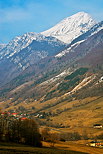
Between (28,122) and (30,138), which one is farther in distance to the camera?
(28,122)

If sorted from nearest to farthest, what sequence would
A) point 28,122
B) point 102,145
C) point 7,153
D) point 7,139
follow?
point 7,153, point 7,139, point 28,122, point 102,145

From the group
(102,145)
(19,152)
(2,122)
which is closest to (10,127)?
(2,122)

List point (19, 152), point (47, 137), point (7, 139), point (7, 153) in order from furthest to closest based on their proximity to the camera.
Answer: point (47, 137) < point (7, 139) < point (19, 152) < point (7, 153)

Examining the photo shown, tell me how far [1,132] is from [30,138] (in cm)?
1621

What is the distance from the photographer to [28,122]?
140 meters

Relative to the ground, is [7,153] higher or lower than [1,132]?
lower

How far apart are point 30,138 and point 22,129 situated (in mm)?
6292

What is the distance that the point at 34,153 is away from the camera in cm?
9250

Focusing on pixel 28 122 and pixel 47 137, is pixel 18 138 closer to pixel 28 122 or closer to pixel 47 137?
pixel 28 122

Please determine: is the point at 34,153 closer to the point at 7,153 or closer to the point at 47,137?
the point at 7,153

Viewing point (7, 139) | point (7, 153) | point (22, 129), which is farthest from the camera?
point (22, 129)

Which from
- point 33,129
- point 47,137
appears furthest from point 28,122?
point 47,137

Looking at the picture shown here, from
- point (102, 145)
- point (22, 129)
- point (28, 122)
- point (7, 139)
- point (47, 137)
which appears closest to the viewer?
point (7, 139)

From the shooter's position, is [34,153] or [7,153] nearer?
[7,153]
